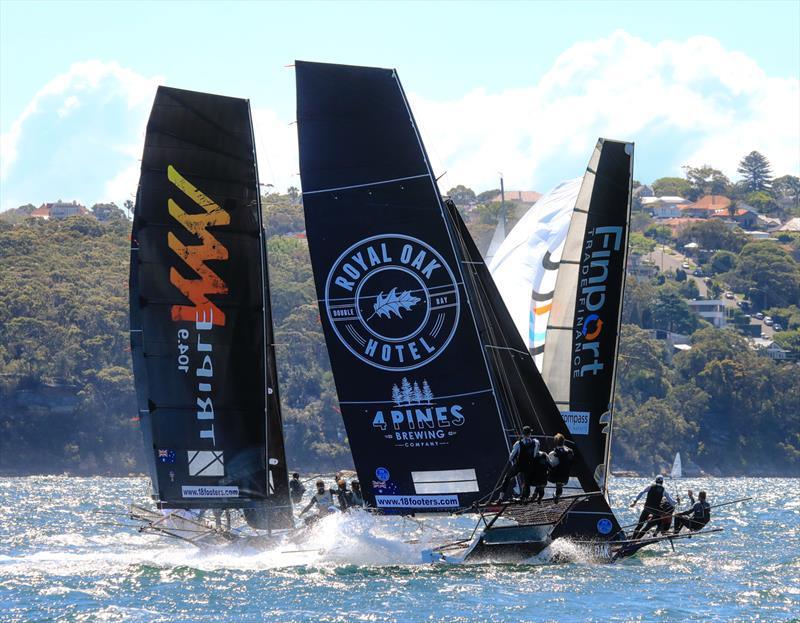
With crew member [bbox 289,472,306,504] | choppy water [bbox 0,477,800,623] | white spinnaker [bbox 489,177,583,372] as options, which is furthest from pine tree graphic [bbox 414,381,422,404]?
white spinnaker [bbox 489,177,583,372]

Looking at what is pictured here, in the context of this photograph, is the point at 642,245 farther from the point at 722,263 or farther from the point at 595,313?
the point at 595,313

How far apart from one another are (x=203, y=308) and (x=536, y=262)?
6963mm

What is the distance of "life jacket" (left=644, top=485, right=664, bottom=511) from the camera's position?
77.7 feet

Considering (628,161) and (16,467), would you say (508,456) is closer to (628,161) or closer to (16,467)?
(628,161)

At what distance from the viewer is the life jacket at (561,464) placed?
828 inches

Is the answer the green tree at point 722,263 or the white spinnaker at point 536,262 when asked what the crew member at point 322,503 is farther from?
the green tree at point 722,263

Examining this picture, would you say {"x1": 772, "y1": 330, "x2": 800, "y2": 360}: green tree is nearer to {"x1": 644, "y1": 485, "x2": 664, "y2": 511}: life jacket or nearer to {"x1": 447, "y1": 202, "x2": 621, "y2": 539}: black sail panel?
{"x1": 644, "y1": 485, "x2": 664, "y2": 511}: life jacket

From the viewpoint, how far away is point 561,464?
2105 centimetres

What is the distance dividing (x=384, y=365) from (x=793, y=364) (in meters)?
104

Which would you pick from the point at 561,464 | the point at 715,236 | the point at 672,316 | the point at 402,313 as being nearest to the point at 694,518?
the point at 561,464

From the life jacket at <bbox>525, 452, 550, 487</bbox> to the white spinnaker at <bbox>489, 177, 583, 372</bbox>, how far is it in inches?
213

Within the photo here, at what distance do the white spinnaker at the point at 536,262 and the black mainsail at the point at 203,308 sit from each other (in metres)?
5.38

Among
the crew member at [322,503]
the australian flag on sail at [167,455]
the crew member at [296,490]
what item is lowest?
the crew member at [322,503]

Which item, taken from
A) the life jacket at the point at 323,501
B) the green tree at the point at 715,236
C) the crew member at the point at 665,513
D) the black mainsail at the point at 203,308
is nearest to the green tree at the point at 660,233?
the green tree at the point at 715,236
